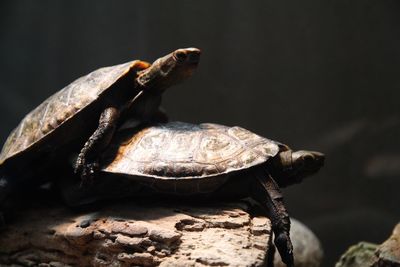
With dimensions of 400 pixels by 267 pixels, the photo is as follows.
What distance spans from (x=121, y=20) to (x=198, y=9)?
723 millimetres

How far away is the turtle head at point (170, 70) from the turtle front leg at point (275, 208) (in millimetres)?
710

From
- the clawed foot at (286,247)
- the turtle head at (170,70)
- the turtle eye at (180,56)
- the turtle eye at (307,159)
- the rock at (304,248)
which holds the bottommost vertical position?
the rock at (304,248)

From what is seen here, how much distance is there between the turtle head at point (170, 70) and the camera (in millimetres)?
2330

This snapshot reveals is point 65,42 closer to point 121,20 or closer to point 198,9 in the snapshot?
point 121,20

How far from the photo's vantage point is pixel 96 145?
2.21 meters

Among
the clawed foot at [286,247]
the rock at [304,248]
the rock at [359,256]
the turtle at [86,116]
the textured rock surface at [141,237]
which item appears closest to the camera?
the textured rock surface at [141,237]

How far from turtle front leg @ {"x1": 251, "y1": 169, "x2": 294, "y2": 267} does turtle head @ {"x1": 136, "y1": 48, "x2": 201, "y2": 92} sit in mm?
710

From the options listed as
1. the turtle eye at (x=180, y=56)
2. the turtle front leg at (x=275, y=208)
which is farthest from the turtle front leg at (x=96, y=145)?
the turtle front leg at (x=275, y=208)

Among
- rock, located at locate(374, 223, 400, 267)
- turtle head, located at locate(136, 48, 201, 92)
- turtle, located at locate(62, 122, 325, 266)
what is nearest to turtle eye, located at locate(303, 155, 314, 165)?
turtle, located at locate(62, 122, 325, 266)

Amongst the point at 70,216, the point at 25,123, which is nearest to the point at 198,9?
the point at 25,123

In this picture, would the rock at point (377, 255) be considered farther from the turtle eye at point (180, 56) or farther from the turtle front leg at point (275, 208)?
the turtle eye at point (180, 56)

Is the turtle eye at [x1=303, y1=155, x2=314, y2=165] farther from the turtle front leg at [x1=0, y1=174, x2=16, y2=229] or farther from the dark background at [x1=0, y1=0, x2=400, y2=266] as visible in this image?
the turtle front leg at [x1=0, y1=174, x2=16, y2=229]

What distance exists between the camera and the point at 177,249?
1918 millimetres

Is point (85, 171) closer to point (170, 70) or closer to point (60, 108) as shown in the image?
point (60, 108)
